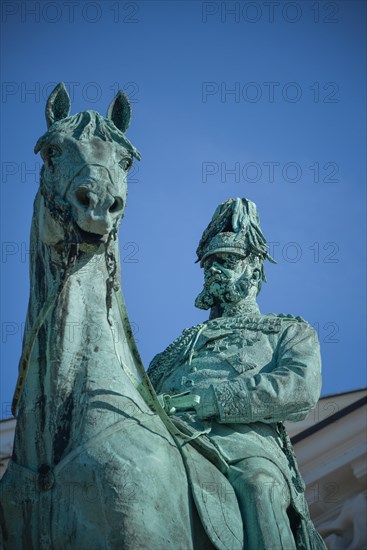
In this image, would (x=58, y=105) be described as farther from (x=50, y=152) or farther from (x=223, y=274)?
(x=223, y=274)

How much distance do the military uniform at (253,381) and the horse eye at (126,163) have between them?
1.36 metres

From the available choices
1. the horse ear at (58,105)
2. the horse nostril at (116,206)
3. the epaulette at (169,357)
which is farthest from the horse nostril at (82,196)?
the epaulette at (169,357)

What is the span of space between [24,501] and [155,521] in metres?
0.63

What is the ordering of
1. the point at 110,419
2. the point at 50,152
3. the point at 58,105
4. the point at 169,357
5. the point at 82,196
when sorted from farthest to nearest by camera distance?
the point at 169,357 → the point at 58,105 → the point at 50,152 → the point at 82,196 → the point at 110,419

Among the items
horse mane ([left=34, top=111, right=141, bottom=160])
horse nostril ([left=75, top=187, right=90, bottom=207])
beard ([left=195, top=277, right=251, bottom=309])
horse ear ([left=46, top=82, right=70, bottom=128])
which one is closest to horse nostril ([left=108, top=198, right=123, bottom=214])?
horse nostril ([left=75, top=187, right=90, bottom=207])

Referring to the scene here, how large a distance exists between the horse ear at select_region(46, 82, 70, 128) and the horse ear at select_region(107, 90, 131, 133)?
23 cm

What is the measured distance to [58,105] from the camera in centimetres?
895

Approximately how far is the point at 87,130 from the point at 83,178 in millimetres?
400

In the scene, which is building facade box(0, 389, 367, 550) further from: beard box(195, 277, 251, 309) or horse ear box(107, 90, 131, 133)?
horse ear box(107, 90, 131, 133)

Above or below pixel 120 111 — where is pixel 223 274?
below

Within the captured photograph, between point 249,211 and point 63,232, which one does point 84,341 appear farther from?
point 249,211

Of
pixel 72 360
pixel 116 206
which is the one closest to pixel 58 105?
pixel 116 206

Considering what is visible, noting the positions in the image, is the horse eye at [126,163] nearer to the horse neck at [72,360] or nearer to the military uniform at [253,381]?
the horse neck at [72,360]

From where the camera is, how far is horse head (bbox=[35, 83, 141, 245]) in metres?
8.23
